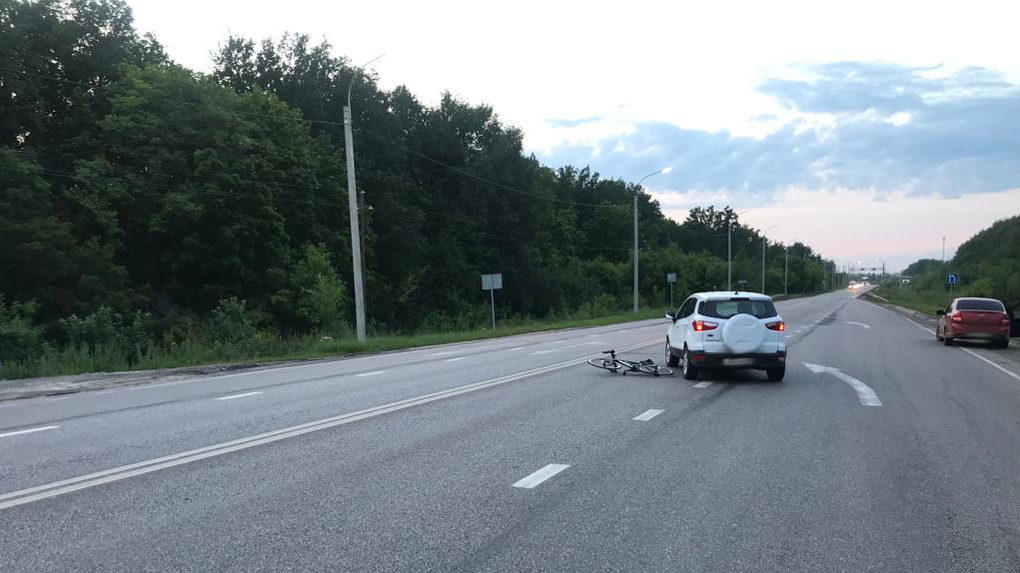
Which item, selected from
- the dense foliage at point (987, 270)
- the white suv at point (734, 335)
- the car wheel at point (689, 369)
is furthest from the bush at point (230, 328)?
the dense foliage at point (987, 270)

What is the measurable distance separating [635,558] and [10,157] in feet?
120

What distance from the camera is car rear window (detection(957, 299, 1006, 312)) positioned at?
25766 mm

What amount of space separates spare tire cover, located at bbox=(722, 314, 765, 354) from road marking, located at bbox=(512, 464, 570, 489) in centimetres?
754

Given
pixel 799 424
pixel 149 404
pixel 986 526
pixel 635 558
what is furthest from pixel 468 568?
pixel 149 404

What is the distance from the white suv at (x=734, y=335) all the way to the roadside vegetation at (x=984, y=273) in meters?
42.3

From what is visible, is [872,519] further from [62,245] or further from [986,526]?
[62,245]

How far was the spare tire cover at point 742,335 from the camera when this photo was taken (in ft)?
46.5

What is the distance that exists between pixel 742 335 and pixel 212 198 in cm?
3187

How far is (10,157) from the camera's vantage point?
33656 mm

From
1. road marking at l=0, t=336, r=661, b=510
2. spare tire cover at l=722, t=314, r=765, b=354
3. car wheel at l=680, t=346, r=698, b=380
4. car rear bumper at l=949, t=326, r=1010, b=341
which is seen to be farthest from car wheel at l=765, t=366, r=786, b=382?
car rear bumper at l=949, t=326, r=1010, b=341

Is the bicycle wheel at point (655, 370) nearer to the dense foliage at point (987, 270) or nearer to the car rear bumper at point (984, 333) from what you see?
the car rear bumper at point (984, 333)

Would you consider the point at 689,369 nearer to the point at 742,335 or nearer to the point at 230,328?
the point at 742,335

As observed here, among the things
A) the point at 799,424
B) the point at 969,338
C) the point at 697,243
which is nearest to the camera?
the point at 799,424

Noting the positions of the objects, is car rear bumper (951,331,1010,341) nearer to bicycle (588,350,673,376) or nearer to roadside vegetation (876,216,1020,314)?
bicycle (588,350,673,376)
